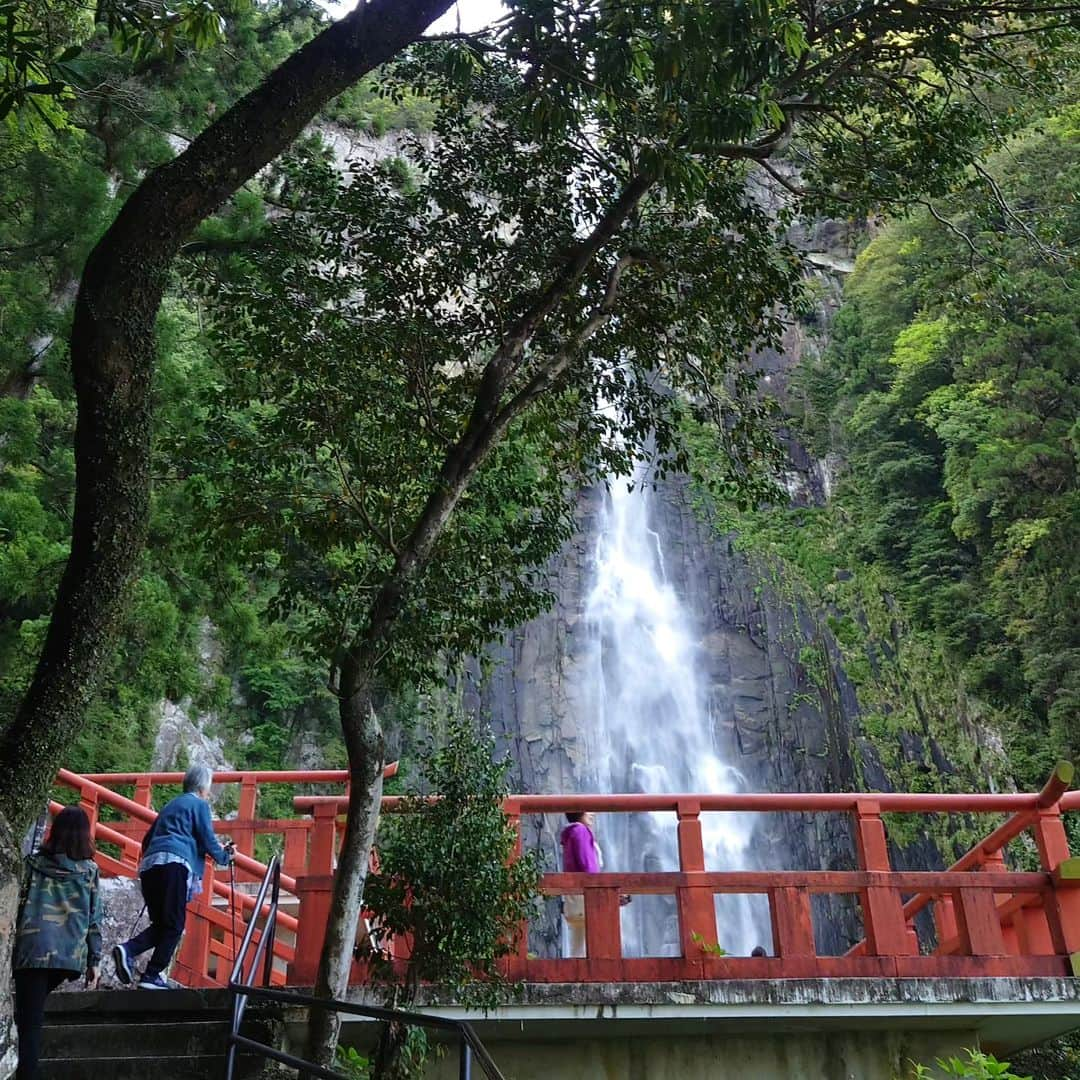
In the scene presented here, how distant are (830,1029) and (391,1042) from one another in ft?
8.34

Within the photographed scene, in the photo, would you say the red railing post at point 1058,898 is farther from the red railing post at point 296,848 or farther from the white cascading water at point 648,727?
the white cascading water at point 648,727

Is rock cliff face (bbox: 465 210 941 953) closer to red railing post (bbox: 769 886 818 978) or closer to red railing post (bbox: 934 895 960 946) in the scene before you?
red railing post (bbox: 934 895 960 946)

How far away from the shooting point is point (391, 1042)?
4.66 m

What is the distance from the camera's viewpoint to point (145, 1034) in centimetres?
449

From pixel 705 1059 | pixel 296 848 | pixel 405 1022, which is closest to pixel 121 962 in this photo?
pixel 405 1022

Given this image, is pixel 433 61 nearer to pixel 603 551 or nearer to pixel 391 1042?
pixel 391 1042

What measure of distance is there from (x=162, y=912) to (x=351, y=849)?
1.18 m

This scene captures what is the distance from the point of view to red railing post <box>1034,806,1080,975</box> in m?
5.72

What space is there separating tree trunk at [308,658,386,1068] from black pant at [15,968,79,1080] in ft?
3.45

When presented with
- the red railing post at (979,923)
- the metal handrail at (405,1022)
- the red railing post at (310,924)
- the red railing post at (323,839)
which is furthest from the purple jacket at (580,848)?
the metal handrail at (405,1022)

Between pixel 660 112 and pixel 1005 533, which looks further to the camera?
pixel 1005 533

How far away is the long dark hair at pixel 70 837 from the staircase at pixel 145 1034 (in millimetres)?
785

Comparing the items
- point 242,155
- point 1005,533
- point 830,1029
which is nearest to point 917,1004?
point 830,1029

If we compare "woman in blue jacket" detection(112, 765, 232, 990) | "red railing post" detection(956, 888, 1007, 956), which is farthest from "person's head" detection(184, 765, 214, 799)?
"red railing post" detection(956, 888, 1007, 956)
